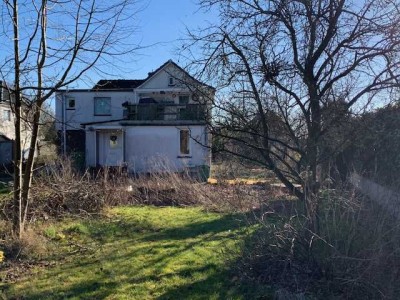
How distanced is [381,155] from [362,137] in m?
2.84

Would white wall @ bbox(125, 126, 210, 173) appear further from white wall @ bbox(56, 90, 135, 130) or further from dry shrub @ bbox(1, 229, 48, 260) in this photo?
dry shrub @ bbox(1, 229, 48, 260)

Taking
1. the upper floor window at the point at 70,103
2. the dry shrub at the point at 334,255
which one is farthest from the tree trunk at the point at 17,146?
the upper floor window at the point at 70,103

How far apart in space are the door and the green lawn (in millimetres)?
19553

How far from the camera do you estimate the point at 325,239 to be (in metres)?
5.32

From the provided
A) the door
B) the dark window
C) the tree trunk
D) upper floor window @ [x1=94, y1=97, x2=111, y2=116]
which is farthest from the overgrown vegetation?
upper floor window @ [x1=94, y1=97, x2=111, y2=116]

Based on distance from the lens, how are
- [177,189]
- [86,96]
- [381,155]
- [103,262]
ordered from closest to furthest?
1. [103,262]
2. [381,155]
3. [177,189]
4. [86,96]

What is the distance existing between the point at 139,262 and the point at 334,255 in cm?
306

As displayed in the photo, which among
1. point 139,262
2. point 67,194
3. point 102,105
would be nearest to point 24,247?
point 139,262

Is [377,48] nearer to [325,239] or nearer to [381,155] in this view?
[325,239]

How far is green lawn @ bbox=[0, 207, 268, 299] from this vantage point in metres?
5.21

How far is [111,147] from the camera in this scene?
99.6ft

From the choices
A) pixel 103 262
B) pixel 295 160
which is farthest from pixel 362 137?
pixel 103 262

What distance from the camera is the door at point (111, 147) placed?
29797 mm

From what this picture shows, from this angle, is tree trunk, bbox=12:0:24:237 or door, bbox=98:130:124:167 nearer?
tree trunk, bbox=12:0:24:237
